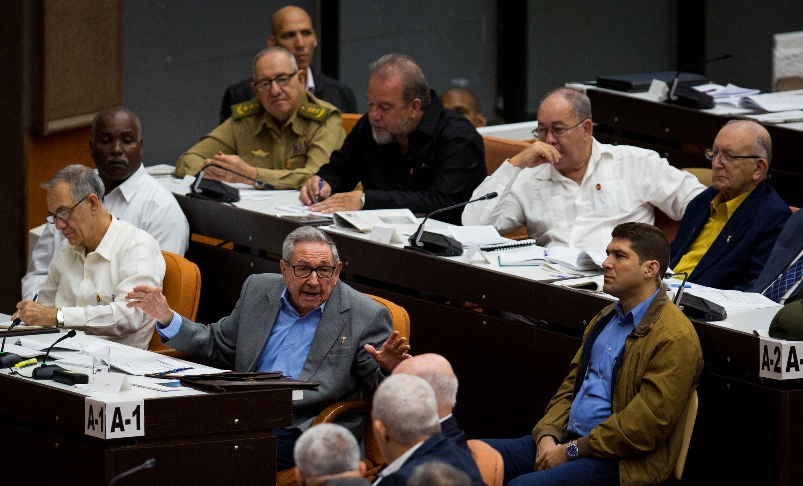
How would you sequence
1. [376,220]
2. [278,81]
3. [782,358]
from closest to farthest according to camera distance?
[782,358]
[376,220]
[278,81]

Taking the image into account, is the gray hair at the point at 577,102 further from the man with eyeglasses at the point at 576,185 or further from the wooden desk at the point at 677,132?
the wooden desk at the point at 677,132

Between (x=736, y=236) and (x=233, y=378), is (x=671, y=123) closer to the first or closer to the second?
(x=736, y=236)

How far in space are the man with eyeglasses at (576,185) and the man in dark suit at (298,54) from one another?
2.09 meters

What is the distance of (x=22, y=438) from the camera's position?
16.0ft

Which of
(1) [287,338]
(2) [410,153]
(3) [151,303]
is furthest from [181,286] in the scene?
(2) [410,153]

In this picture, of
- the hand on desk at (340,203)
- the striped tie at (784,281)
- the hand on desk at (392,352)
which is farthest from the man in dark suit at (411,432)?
the hand on desk at (340,203)

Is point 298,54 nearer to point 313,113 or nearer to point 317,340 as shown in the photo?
point 313,113

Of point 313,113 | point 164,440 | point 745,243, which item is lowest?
point 164,440

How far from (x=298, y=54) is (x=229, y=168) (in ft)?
4.56

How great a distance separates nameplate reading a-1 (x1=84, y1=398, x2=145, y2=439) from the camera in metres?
4.45

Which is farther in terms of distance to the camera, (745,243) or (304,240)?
(745,243)

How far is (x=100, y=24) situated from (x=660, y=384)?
13.7 feet

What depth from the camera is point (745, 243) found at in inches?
233

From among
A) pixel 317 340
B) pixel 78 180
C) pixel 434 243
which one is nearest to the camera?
pixel 317 340
